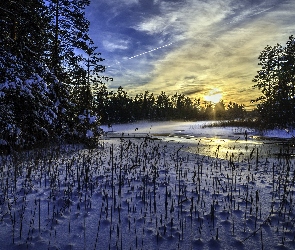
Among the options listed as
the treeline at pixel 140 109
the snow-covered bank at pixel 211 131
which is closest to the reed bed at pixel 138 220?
the snow-covered bank at pixel 211 131

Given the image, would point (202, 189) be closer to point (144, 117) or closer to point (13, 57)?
point (13, 57)

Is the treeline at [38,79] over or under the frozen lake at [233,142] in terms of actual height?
over

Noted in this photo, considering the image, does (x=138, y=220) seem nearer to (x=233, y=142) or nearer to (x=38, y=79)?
(x=38, y=79)

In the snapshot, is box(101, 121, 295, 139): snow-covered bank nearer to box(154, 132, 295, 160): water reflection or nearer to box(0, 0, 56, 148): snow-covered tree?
box(154, 132, 295, 160): water reflection

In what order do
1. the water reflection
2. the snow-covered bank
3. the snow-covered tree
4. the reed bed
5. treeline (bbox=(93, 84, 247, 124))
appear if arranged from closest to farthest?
the reed bed < the snow-covered tree < the water reflection < the snow-covered bank < treeline (bbox=(93, 84, 247, 124))

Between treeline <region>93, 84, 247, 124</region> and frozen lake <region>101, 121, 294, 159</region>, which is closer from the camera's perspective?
frozen lake <region>101, 121, 294, 159</region>

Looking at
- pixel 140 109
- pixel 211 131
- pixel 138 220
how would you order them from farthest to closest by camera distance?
pixel 140 109 → pixel 211 131 → pixel 138 220

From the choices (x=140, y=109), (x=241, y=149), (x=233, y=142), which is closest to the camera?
(x=241, y=149)

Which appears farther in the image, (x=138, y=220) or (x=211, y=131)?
(x=211, y=131)

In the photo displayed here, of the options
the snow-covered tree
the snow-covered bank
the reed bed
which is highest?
the snow-covered tree

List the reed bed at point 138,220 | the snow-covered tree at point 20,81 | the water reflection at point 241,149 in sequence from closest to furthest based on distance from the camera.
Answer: the reed bed at point 138,220 < the snow-covered tree at point 20,81 < the water reflection at point 241,149

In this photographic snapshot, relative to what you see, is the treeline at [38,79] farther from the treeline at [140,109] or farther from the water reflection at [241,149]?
the treeline at [140,109]

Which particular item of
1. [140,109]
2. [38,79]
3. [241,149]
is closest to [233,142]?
[241,149]

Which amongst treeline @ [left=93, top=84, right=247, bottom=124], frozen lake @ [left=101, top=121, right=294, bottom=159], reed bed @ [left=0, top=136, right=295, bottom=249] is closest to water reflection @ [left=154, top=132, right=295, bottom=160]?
frozen lake @ [left=101, top=121, right=294, bottom=159]
